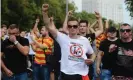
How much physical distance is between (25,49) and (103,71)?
227 cm

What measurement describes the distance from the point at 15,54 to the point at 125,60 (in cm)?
236

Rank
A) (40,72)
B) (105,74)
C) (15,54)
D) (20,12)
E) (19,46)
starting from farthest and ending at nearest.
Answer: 1. (20,12)
2. (40,72)
3. (105,74)
4. (15,54)
5. (19,46)

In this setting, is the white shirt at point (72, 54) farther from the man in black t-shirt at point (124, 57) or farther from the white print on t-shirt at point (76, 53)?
the man in black t-shirt at point (124, 57)

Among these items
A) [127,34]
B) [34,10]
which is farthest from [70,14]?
[34,10]

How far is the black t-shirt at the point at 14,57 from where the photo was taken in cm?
995

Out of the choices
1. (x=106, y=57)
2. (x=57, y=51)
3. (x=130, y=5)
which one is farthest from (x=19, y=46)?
(x=130, y=5)

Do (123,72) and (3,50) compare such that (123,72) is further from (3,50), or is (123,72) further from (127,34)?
(3,50)

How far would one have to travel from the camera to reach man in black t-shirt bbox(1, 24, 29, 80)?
9.73 m

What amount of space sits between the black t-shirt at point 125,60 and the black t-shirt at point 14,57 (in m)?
2.03

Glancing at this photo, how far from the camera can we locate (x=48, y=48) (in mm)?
13781

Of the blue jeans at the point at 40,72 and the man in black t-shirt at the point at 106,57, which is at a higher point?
the man in black t-shirt at the point at 106,57

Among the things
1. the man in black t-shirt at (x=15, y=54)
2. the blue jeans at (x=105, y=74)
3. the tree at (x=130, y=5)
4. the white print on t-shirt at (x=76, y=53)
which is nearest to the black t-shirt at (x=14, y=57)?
the man in black t-shirt at (x=15, y=54)

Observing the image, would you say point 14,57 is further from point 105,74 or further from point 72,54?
point 105,74

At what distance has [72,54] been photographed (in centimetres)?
859
